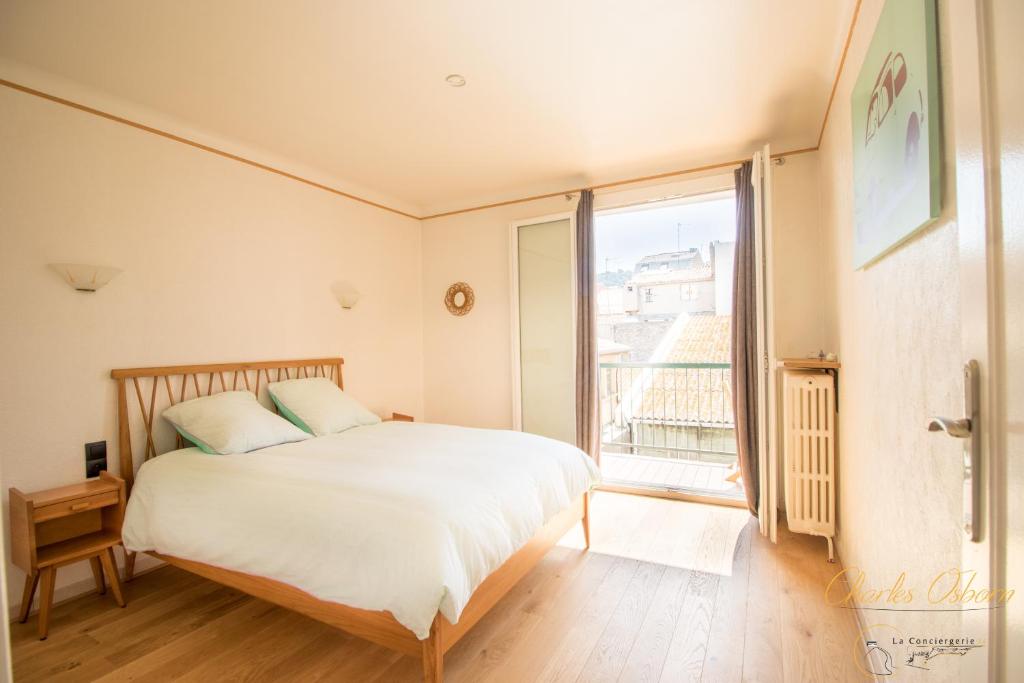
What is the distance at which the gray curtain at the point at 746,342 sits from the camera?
10.7ft

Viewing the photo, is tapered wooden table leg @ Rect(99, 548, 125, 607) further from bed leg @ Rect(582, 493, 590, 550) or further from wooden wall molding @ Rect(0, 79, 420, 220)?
bed leg @ Rect(582, 493, 590, 550)

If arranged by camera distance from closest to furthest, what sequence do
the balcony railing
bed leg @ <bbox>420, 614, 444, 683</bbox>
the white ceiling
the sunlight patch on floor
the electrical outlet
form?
bed leg @ <bbox>420, 614, 444, 683</bbox>, the white ceiling, the electrical outlet, the sunlight patch on floor, the balcony railing

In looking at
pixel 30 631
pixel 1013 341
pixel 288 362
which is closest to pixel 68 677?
pixel 30 631

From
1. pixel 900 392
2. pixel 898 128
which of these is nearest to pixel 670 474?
pixel 900 392

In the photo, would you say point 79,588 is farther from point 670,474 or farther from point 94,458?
point 670,474

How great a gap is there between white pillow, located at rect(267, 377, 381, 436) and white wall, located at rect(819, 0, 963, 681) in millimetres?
2983

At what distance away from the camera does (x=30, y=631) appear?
209cm

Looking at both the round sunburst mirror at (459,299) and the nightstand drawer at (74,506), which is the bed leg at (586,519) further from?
the nightstand drawer at (74,506)

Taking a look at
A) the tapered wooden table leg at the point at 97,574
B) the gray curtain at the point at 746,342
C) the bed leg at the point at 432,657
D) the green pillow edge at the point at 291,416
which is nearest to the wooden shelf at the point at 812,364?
the gray curtain at the point at 746,342

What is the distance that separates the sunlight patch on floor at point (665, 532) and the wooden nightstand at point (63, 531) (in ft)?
8.03

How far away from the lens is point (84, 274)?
239 cm

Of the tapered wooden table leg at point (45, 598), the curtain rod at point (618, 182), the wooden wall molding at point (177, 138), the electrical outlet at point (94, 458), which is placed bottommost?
the tapered wooden table leg at point (45, 598)

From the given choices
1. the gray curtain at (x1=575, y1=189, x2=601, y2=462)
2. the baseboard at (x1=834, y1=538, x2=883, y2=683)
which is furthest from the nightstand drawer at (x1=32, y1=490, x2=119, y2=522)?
the baseboard at (x1=834, y1=538, x2=883, y2=683)

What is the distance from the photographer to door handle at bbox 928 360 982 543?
2.45ft
